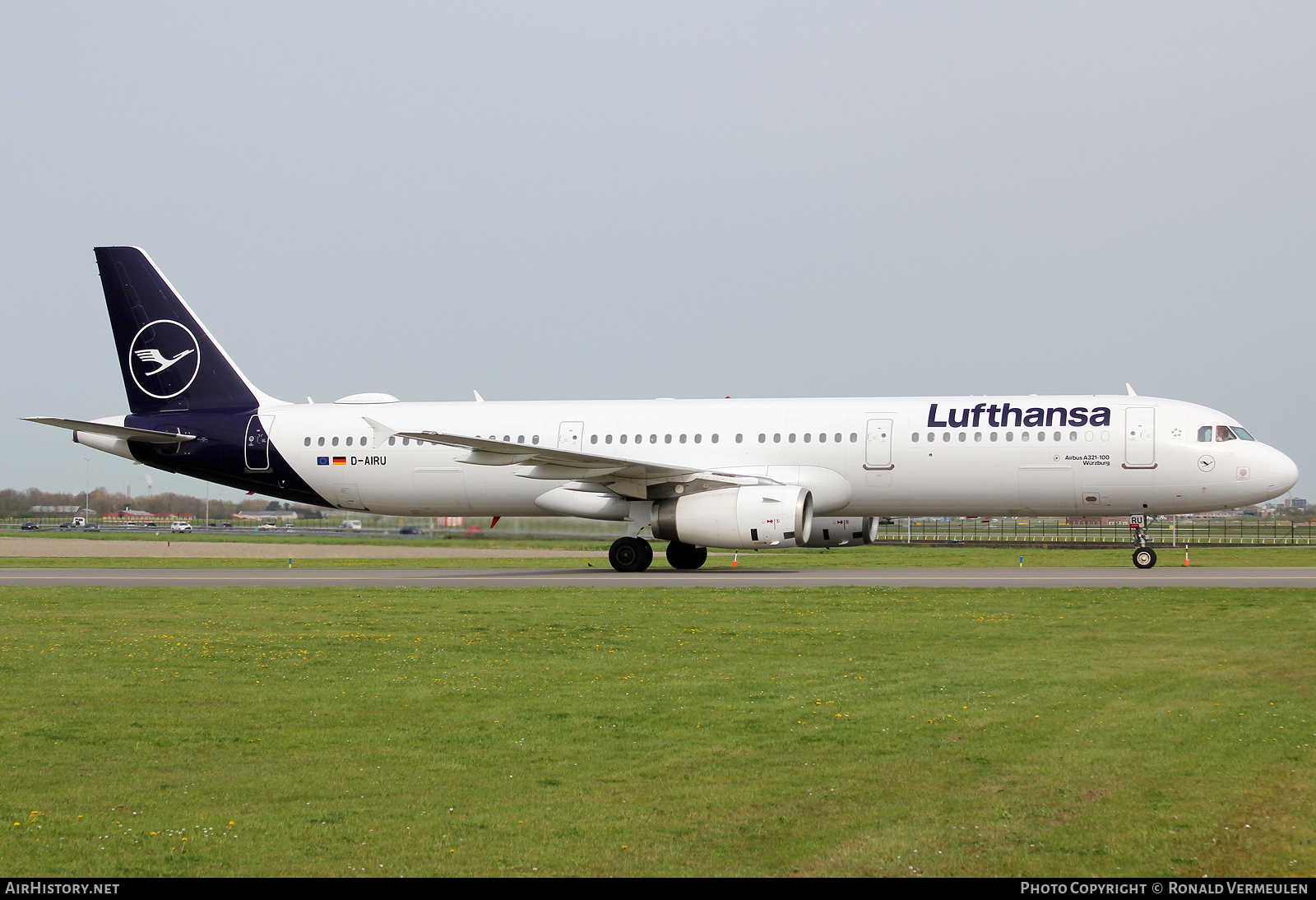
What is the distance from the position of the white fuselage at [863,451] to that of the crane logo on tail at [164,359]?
2.68m

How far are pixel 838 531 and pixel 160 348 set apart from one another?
1880cm

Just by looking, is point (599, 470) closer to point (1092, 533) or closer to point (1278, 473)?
point (1278, 473)

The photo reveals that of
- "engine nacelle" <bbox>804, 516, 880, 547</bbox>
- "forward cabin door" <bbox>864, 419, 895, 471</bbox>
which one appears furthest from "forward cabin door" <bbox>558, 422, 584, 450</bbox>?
"forward cabin door" <bbox>864, 419, 895, 471</bbox>

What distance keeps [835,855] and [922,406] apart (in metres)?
22.9

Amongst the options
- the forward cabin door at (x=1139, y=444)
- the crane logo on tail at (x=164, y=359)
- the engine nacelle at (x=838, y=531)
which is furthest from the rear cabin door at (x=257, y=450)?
the forward cabin door at (x=1139, y=444)

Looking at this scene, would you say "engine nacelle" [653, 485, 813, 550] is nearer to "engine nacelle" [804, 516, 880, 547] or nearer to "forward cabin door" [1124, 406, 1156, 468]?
"engine nacelle" [804, 516, 880, 547]

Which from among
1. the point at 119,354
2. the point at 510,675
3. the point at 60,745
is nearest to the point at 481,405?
the point at 119,354

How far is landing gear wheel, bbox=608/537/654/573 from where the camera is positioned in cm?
2745

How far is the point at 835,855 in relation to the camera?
541 cm

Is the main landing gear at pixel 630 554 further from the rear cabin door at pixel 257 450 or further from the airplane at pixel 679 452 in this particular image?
the rear cabin door at pixel 257 450

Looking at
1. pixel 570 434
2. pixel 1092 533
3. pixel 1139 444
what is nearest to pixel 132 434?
pixel 570 434

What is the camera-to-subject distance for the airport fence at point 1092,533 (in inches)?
2176

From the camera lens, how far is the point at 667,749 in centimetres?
774
